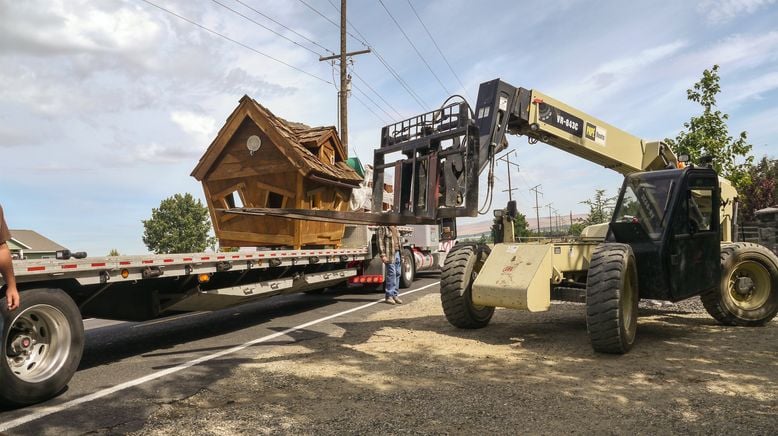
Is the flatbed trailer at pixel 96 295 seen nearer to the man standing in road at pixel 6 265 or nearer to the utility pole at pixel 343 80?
the man standing in road at pixel 6 265

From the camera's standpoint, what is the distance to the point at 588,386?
4965mm

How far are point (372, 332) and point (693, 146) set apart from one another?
42.9 ft

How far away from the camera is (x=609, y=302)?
5.90 m

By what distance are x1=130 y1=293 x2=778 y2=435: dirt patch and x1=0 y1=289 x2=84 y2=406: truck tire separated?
1.23 m

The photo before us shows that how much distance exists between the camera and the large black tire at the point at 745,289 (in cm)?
770

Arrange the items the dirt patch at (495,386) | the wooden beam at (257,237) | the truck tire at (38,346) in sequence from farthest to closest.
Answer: the wooden beam at (257,237)
the truck tire at (38,346)
the dirt patch at (495,386)

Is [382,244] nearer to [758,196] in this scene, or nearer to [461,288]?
[461,288]

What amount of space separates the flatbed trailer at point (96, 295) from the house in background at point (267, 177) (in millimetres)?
1620

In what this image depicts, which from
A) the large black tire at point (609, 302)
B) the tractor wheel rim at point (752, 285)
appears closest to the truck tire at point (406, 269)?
the tractor wheel rim at point (752, 285)

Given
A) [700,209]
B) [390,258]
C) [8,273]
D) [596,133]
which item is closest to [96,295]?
[8,273]

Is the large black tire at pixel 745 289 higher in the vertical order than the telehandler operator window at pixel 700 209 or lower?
lower

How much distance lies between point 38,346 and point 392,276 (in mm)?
7557

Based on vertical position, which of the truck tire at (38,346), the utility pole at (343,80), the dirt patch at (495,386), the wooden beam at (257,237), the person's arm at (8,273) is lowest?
the dirt patch at (495,386)

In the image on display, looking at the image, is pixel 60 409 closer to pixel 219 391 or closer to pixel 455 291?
pixel 219 391
